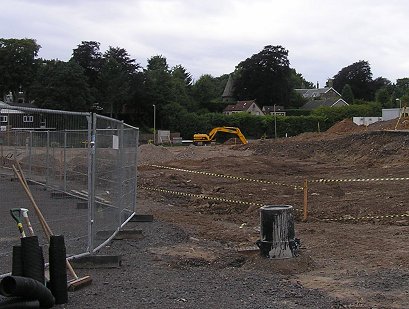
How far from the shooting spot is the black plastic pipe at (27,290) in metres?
5.98

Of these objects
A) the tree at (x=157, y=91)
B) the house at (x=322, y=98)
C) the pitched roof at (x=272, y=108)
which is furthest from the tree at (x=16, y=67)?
the house at (x=322, y=98)

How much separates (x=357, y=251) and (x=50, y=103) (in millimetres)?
76398

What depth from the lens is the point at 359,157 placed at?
122ft

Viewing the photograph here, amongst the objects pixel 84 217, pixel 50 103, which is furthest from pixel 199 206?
pixel 50 103

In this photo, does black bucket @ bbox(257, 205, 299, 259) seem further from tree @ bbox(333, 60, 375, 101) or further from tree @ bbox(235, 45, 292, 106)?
tree @ bbox(333, 60, 375, 101)

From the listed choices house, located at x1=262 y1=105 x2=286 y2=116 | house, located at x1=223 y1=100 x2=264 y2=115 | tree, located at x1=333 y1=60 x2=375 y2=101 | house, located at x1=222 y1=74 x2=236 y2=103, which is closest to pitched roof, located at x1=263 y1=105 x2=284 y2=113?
house, located at x1=262 y1=105 x2=286 y2=116

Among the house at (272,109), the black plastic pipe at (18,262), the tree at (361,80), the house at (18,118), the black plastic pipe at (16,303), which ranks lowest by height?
the black plastic pipe at (16,303)

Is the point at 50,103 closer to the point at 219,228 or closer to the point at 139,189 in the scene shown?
the point at 139,189

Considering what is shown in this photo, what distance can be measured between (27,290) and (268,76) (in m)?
111

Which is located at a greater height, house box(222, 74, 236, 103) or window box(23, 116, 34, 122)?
house box(222, 74, 236, 103)

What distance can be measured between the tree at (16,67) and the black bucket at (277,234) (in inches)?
3859

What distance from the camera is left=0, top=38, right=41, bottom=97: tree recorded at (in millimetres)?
102375

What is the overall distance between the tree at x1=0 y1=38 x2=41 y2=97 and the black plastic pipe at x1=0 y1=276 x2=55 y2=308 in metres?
100

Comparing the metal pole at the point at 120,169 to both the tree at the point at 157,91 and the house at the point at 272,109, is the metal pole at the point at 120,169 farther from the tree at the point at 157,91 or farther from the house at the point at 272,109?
the house at the point at 272,109
